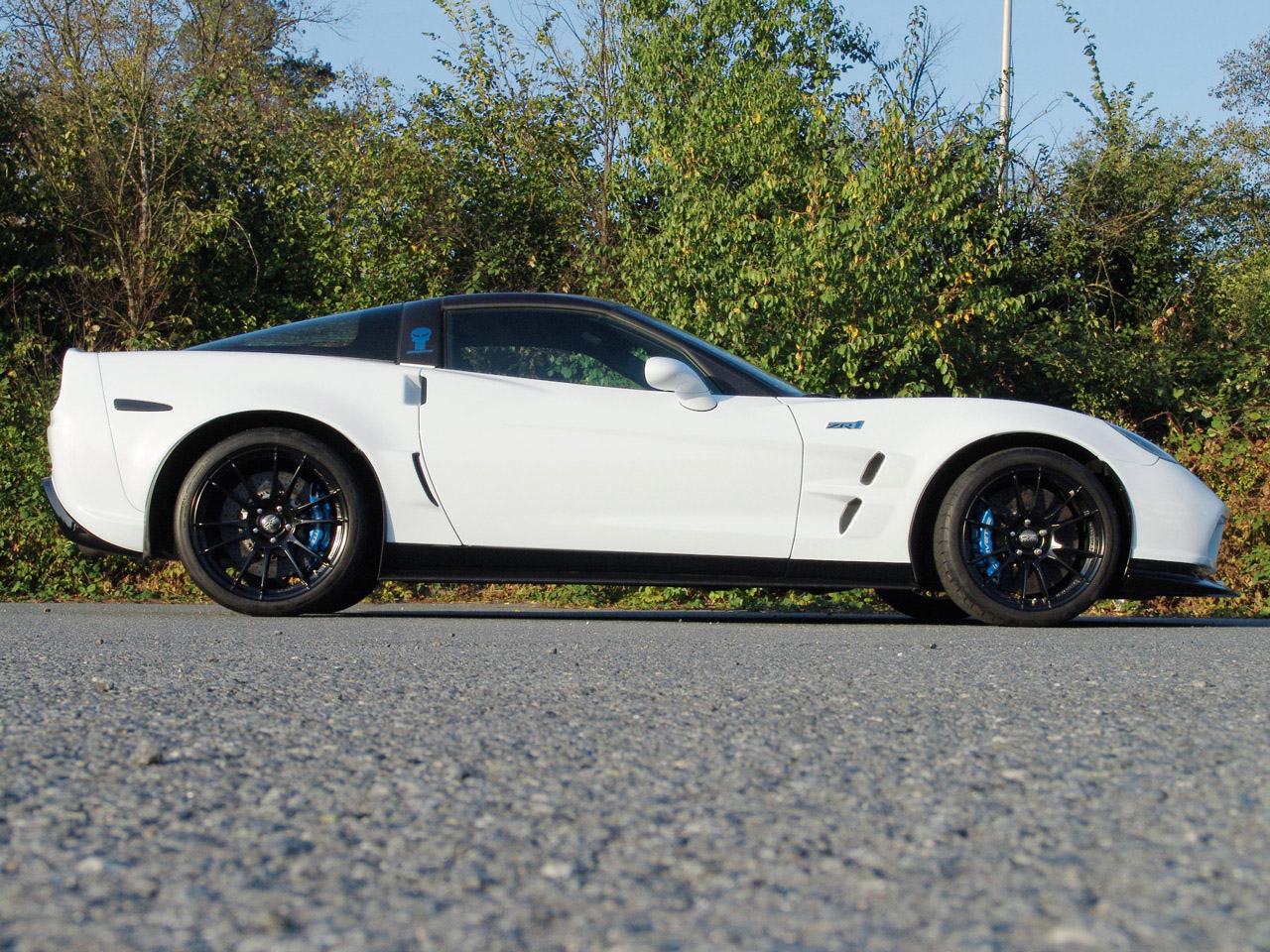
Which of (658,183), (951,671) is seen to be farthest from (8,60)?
(951,671)

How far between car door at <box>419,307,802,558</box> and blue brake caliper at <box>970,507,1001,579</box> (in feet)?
2.42

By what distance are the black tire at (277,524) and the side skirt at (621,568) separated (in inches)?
7.3

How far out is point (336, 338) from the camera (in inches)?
205

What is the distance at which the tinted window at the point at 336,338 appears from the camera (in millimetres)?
5164

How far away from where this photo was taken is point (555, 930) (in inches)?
52.7

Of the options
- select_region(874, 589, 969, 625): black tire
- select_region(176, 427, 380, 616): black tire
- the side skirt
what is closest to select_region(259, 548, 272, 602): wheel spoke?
select_region(176, 427, 380, 616): black tire

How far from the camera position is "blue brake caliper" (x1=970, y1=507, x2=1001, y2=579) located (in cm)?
500

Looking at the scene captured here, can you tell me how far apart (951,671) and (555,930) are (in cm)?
221

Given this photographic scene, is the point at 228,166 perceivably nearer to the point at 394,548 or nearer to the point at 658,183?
the point at 658,183

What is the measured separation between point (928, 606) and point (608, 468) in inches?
81.9

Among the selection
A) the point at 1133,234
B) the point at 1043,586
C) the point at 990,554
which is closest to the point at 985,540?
the point at 990,554

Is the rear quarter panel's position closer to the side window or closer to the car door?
the car door

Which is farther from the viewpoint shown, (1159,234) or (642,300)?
(1159,234)

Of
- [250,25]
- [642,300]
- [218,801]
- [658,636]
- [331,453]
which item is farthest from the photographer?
[250,25]
